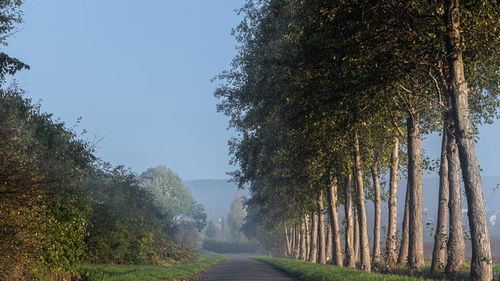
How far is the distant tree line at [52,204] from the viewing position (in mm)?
12719

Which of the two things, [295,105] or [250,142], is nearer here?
[295,105]

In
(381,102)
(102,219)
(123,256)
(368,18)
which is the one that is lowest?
(123,256)

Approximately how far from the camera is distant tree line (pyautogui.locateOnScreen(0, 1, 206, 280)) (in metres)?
12.7

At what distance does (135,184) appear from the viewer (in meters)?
47.3

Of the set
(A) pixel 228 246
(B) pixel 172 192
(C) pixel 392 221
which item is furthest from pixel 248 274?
(B) pixel 172 192

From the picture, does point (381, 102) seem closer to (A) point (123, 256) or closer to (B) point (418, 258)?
(B) point (418, 258)

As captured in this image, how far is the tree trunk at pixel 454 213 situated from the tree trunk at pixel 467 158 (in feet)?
9.65

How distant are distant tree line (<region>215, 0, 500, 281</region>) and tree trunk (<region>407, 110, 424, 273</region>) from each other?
0.05 m

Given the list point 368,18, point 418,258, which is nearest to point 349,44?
point 368,18

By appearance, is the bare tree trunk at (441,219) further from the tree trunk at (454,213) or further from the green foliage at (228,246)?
the green foliage at (228,246)

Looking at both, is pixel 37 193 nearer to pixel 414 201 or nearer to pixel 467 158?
pixel 467 158

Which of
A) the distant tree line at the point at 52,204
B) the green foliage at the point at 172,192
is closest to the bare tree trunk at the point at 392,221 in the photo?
the distant tree line at the point at 52,204

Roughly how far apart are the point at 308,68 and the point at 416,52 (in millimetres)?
3805

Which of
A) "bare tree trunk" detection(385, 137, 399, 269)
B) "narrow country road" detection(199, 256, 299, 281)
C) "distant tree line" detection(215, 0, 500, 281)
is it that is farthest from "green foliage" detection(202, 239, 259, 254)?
"bare tree trunk" detection(385, 137, 399, 269)
